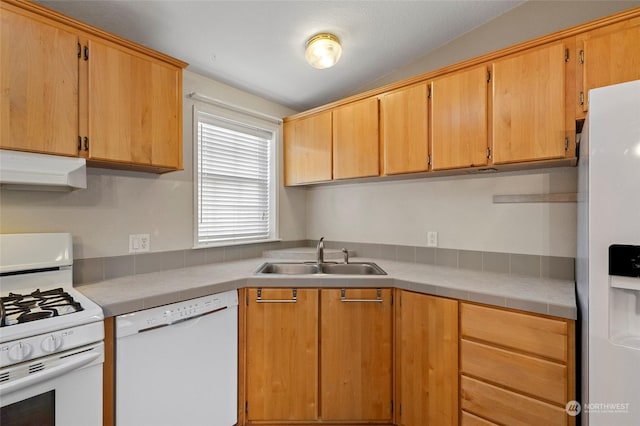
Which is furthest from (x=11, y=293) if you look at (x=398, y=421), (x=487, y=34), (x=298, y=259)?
(x=487, y=34)

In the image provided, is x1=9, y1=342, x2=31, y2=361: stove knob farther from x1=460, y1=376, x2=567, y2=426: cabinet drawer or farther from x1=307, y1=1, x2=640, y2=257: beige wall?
x1=307, y1=1, x2=640, y2=257: beige wall

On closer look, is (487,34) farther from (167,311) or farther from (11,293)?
(11,293)

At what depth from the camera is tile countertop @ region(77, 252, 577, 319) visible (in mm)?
1388

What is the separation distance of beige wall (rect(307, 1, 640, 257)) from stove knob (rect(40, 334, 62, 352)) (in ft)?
7.02

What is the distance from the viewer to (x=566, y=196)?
5.89 feet

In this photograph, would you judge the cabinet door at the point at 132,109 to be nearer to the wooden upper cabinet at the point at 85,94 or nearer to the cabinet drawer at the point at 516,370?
the wooden upper cabinet at the point at 85,94

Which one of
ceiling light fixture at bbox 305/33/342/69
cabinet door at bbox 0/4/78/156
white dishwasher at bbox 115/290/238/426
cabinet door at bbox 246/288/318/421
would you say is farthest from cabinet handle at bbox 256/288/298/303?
ceiling light fixture at bbox 305/33/342/69

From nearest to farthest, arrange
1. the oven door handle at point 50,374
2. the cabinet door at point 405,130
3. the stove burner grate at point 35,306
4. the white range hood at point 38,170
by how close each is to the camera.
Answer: the oven door handle at point 50,374
the stove burner grate at point 35,306
the white range hood at point 38,170
the cabinet door at point 405,130

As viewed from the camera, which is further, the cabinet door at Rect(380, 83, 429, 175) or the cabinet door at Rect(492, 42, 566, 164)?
the cabinet door at Rect(380, 83, 429, 175)

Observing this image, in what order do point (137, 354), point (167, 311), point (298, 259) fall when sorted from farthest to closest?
1. point (298, 259)
2. point (167, 311)
3. point (137, 354)

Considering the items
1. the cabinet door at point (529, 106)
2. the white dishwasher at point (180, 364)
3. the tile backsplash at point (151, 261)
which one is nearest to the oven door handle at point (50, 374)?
the white dishwasher at point (180, 364)

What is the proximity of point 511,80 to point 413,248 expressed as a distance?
1304 mm

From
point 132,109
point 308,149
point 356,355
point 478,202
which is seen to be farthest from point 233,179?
point 478,202

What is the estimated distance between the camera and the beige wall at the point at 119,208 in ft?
5.22
